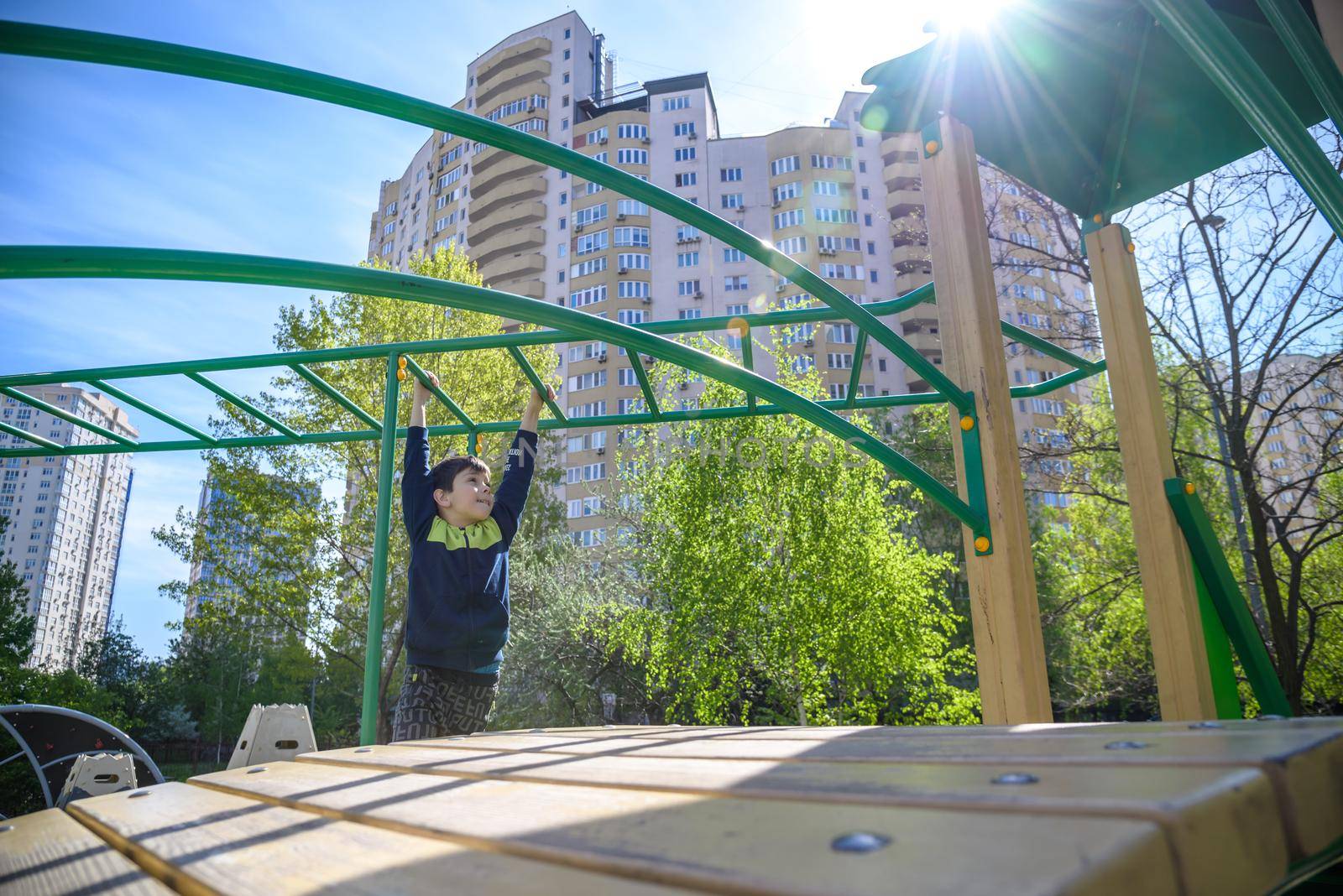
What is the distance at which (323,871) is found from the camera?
1.85 feet

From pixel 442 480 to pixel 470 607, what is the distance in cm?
54

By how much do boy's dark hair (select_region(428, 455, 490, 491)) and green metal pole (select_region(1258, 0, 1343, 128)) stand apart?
243 cm

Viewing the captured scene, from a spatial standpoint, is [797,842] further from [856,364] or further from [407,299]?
[856,364]

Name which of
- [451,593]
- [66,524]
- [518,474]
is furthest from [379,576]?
[66,524]

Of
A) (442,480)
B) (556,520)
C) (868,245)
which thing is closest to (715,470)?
(556,520)

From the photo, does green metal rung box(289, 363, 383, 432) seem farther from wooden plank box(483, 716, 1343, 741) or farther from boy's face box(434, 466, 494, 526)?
wooden plank box(483, 716, 1343, 741)

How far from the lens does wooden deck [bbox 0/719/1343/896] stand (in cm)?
40

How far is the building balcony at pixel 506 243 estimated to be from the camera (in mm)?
38688

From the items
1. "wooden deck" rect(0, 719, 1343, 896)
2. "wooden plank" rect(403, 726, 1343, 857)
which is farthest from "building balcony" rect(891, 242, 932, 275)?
"wooden deck" rect(0, 719, 1343, 896)

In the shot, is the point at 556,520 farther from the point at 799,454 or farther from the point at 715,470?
the point at 799,454

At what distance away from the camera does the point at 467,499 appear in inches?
112

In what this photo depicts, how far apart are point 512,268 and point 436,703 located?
38.4 metres

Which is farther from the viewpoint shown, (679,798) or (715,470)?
(715,470)

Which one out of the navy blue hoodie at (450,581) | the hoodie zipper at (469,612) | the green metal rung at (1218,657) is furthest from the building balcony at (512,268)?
the green metal rung at (1218,657)
